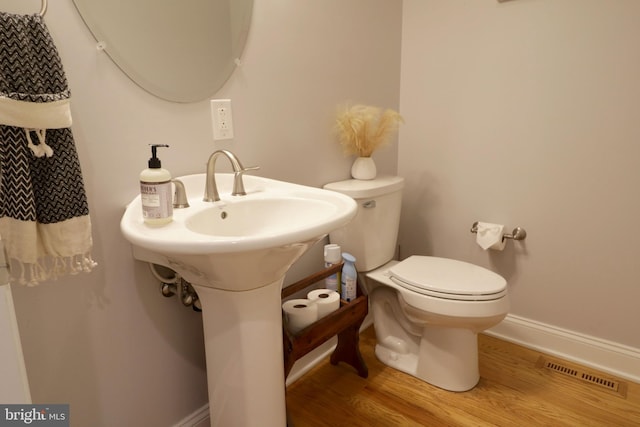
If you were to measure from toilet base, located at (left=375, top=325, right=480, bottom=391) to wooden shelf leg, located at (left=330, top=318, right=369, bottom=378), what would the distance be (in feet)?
0.76

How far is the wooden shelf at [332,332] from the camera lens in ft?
4.37

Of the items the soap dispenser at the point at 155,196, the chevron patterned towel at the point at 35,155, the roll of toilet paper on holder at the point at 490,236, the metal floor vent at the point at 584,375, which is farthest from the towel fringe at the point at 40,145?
the metal floor vent at the point at 584,375

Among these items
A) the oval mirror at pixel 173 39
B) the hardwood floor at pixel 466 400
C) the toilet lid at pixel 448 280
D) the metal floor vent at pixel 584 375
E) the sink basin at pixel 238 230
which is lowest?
the metal floor vent at pixel 584 375

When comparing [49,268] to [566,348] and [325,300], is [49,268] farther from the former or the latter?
[566,348]

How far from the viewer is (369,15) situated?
1825 mm

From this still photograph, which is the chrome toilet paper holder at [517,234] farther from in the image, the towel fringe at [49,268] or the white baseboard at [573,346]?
the towel fringe at [49,268]

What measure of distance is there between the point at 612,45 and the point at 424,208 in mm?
1032

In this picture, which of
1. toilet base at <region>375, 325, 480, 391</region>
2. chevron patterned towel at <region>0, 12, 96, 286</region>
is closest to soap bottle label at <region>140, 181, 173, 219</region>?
chevron patterned towel at <region>0, 12, 96, 286</region>

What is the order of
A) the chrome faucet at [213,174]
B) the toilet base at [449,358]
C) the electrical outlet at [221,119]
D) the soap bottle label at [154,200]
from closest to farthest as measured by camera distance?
1. the soap bottle label at [154,200]
2. the chrome faucet at [213,174]
3. the electrical outlet at [221,119]
4. the toilet base at [449,358]

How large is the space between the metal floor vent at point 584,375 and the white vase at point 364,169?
1121 mm

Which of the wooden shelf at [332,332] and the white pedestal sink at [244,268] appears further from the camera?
the wooden shelf at [332,332]

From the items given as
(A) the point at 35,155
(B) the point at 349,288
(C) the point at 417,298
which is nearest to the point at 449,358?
(C) the point at 417,298

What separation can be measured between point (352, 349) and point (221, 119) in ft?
3.53

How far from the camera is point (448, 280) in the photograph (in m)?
1.54
